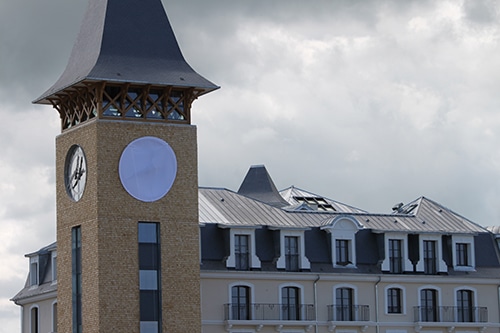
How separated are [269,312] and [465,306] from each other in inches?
555

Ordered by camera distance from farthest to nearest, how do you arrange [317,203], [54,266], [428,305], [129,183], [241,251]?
[317,203] < [54,266] < [428,305] < [241,251] < [129,183]

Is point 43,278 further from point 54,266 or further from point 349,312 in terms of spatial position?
point 349,312

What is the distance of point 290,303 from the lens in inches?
3637

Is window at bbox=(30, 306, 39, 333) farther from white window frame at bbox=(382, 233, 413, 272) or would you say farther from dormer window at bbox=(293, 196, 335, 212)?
white window frame at bbox=(382, 233, 413, 272)

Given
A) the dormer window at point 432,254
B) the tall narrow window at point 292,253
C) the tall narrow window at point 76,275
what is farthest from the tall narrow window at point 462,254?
the tall narrow window at point 76,275

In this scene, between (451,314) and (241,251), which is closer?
(241,251)

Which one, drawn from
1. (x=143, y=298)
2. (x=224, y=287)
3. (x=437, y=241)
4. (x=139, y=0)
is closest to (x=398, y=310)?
(x=437, y=241)

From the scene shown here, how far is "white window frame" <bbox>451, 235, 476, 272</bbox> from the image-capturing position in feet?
320

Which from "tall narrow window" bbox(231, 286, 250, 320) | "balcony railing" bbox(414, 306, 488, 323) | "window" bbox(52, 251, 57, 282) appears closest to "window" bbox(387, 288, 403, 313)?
"balcony railing" bbox(414, 306, 488, 323)

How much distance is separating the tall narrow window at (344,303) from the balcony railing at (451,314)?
14.8 feet

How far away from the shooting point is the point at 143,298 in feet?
271

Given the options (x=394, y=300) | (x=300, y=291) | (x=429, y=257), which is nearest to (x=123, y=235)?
(x=300, y=291)

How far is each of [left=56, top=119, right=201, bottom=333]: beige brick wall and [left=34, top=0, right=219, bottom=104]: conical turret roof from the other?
2.70 metres

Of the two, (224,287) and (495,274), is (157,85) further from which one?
(495,274)
